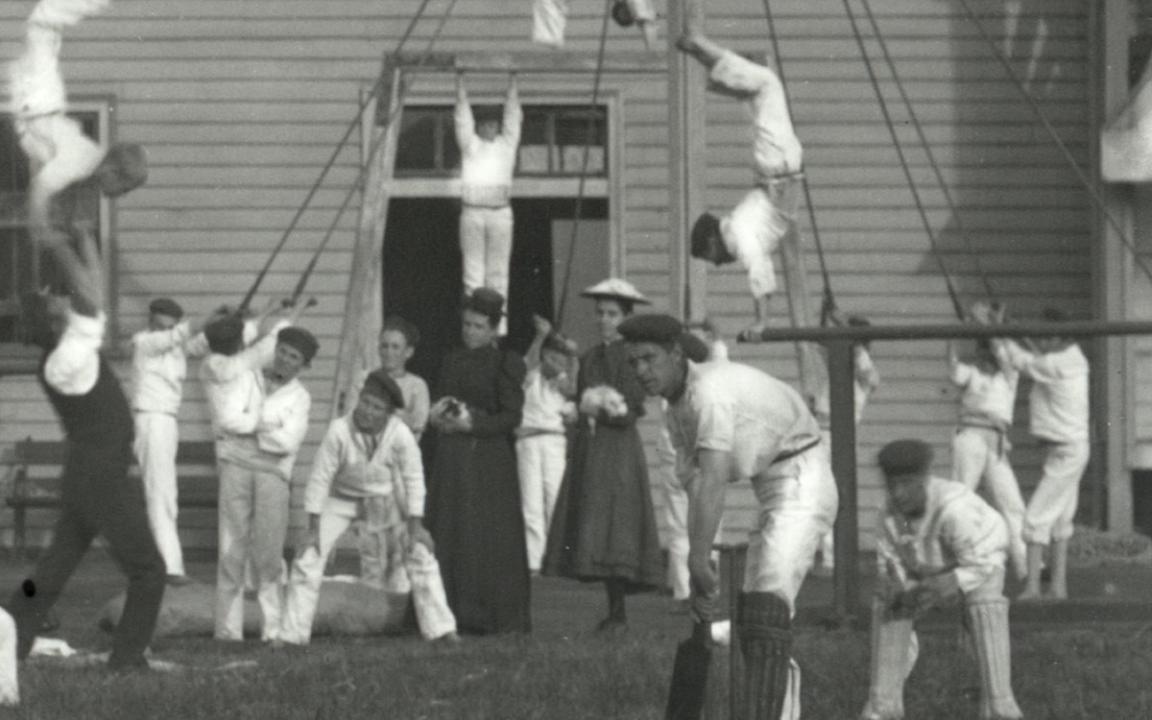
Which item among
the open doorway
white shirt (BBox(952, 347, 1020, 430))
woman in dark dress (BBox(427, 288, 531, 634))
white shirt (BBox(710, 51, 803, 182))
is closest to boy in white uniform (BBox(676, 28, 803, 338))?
white shirt (BBox(710, 51, 803, 182))

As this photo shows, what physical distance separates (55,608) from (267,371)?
1874 millimetres

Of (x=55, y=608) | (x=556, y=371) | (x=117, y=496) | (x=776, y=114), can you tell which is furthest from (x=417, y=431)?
(x=117, y=496)

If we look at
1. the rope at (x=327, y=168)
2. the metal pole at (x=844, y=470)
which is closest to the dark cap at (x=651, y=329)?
the metal pole at (x=844, y=470)

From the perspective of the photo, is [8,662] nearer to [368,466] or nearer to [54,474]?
[368,466]

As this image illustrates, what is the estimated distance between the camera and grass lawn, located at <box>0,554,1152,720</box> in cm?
1021

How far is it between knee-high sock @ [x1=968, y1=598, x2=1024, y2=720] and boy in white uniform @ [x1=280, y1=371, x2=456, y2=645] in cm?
339

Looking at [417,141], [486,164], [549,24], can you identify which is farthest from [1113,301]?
[417,141]

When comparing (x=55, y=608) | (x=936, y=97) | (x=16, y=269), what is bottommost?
(x=55, y=608)

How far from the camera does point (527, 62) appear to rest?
17.8 meters

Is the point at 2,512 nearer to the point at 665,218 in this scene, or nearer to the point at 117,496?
the point at 665,218

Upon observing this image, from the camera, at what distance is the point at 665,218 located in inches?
722

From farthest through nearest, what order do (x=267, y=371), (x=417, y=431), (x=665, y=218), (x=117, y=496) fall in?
(x=665, y=218)
(x=417, y=431)
(x=267, y=371)
(x=117, y=496)

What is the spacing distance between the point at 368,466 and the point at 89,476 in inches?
87.4

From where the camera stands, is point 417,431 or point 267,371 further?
point 417,431
